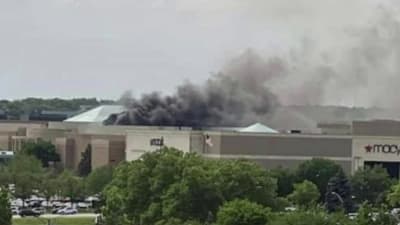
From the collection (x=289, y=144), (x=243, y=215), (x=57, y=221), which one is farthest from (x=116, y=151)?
(x=243, y=215)

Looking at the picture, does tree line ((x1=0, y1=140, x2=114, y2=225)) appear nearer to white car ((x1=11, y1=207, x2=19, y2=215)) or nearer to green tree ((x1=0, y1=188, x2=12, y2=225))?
white car ((x1=11, y1=207, x2=19, y2=215))

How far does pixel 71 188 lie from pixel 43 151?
1153 inches

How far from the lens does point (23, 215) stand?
87625 millimetres

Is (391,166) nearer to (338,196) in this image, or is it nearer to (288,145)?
(288,145)

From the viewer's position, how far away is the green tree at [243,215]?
58.2 meters

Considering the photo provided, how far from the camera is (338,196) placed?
73188 millimetres

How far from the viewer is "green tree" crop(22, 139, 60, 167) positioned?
13062 centimetres

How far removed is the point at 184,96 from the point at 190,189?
72.6m

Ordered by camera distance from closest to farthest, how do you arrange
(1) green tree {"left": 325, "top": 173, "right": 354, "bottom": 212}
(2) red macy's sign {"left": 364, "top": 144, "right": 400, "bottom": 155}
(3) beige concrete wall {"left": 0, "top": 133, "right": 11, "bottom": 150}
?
(1) green tree {"left": 325, "top": 173, "right": 354, "bottom": 212} → (2) red macy's sign {"left": 364, "top": 144, "right": 400, "bottom": 155} → (3) beige concrete wall {"left": 0, "top": 133, "right": 11, "bottom": 150}

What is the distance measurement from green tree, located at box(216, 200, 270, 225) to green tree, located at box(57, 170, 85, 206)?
144 feet

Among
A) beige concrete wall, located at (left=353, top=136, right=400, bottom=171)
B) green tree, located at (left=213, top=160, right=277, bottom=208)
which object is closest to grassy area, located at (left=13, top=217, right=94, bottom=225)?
green tree, located at (left=213, top=160, right=277, bottom=208)

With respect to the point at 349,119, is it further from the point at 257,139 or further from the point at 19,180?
the point at 19,180

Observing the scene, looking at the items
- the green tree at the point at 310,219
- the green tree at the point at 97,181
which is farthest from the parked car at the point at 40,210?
the green tree at the point at 310,219

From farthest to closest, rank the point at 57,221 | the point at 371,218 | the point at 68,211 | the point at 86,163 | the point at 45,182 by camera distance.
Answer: the point at 86,163
the point at 45,182
the point at 68,211
the point at 57,221
the point at 371,218
